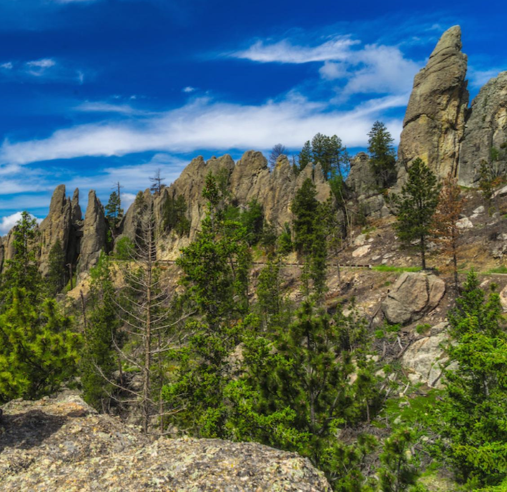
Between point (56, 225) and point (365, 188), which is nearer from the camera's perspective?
point (365, 188)

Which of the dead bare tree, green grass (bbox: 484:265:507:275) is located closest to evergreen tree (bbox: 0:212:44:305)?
the dead bare tree

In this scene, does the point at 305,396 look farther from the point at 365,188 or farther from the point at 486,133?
the point at 486,133

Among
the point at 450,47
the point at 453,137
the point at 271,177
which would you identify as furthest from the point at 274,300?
the point at 450,47

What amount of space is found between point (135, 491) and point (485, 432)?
10.0 m

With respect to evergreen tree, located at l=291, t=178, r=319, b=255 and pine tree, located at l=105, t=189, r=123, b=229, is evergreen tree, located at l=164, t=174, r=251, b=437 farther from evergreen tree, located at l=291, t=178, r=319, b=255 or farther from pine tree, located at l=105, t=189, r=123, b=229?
pine tree, located at l=105, t=189, r=123, b=229

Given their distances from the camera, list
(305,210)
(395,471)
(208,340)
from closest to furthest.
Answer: (395,471)
(208,340)
(305,210)

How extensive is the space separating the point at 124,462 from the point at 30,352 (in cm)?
452

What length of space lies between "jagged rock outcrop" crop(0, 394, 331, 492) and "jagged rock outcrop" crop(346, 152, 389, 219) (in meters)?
63.6

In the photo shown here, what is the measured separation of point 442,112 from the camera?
7069 cm

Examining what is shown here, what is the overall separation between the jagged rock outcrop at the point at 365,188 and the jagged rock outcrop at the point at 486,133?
14.7 m

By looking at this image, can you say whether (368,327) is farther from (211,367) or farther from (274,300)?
(211,367)

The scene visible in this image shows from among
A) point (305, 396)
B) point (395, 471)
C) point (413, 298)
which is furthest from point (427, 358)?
point (395, 471)

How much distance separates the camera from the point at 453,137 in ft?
229

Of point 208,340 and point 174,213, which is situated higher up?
point 174,213
